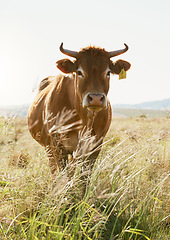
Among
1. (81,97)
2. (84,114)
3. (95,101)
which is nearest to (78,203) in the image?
(95,101)

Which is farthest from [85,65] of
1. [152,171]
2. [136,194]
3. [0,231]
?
[0,231]

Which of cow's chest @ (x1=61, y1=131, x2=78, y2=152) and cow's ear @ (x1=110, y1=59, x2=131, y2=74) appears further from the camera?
cow's ear @ (x1=110, y1=59, x2=131, y2=74)

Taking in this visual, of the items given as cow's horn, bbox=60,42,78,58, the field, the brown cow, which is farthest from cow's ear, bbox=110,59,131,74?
the field

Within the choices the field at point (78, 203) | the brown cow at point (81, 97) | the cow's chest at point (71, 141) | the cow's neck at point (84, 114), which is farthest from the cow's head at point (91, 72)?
the field at point (78, 203)

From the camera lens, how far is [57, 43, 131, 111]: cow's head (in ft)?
13.5

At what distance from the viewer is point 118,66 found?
5297 millimetres

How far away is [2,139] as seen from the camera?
103 inches

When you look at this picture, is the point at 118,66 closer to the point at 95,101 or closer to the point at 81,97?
the point at 81,97

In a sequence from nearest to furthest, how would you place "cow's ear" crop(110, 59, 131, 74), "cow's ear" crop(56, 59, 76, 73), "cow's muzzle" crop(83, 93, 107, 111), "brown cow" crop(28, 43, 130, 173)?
1. "cow's muzzle" crop(83, 93, 107, 111)
2. "brown cow" crop(28, 43, 130, 173)
3. "cow's ear" crop(56, 59, 76, 73)
4. "cow's ear" crop(110, 59, 131, 74)

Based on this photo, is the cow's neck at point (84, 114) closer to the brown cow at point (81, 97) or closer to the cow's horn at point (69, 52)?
the brown cow at point (81, 97)

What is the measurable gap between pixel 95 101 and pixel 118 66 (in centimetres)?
153

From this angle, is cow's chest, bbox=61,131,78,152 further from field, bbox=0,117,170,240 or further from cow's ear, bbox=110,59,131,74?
field, bbox=0,117,170,240

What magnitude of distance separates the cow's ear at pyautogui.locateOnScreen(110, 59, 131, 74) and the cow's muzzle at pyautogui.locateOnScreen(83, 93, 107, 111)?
125 cm

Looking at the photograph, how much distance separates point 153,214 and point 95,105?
172 centimetres
